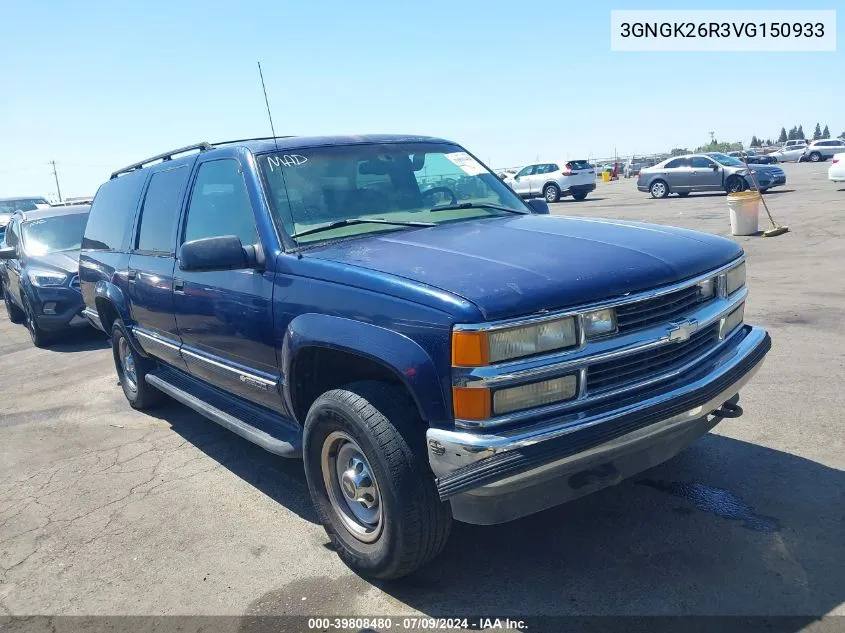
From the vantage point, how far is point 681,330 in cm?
311

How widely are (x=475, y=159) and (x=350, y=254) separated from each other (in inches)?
74.6

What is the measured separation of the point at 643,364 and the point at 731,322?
36.5 inches

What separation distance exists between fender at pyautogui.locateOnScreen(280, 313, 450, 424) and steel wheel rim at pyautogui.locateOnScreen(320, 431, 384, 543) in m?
0.43

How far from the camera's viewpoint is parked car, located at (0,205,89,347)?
9.41m

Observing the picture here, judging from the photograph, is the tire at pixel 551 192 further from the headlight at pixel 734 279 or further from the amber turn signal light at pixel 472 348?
the amber turn signal light at pixel 472 348

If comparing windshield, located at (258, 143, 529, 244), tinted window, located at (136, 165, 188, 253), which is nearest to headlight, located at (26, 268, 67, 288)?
tinted window, located at (136, 165, 188, 253)

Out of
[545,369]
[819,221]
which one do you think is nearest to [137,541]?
[545,369]

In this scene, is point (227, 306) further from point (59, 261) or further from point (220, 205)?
point (59, 261)

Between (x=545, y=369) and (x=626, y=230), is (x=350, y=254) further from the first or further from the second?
(x=626, y=230)

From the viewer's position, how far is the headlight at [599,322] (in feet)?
9.37

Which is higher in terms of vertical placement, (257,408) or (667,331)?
(667,331)

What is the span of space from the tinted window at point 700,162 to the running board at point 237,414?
22967 millimetres

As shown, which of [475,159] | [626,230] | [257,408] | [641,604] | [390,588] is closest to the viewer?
[641,604]

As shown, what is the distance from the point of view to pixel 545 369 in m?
2.74
